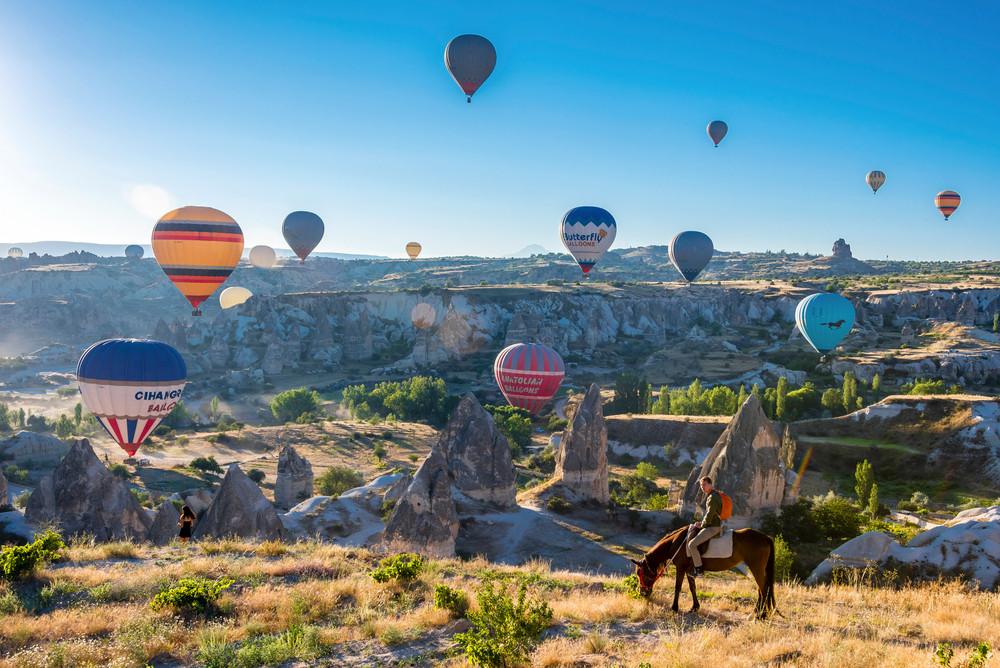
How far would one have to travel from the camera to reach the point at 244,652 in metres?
8.85

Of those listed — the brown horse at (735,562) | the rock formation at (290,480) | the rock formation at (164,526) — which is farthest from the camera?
the rock formation at (290,480)

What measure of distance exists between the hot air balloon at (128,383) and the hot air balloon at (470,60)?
28149mm

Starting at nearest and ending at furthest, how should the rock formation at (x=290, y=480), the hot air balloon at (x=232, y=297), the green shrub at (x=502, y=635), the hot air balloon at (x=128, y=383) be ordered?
the green shrub at (x=502, y=635) → the hot air balloon at (x=128, y=383) → the rock formation at (x=290, y=480) → the hot air balloon at (x=232, y=297)

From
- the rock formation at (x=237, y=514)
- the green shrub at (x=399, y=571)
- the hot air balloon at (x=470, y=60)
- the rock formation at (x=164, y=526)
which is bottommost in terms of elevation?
the rock formation at (x=164, y=526)

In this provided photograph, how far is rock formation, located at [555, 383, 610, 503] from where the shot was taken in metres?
33.4

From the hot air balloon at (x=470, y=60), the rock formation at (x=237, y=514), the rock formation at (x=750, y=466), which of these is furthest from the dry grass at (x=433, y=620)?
the hot air balloon at (x=470, y=60)

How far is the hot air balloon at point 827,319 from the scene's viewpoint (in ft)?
189

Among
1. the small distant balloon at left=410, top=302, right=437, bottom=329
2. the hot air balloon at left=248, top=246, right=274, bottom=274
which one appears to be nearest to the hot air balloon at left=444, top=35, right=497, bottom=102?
the small distant balloon at left=410, top=302, right=437, bottom=329

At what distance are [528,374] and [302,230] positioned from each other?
203 feet

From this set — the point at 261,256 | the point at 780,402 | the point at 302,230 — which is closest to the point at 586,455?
the point at 780,402

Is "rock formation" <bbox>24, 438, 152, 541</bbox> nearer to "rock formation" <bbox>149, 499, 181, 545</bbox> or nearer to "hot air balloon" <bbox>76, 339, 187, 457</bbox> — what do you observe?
"rock formation" <bbox>149, 499, 181, 545</bbox>

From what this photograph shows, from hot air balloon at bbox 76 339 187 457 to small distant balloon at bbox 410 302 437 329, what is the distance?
72052 millimetres

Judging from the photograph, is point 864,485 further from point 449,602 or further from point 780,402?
point 449,602

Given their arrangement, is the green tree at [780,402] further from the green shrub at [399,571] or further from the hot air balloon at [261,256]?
the hot air balloon at [261,256]
